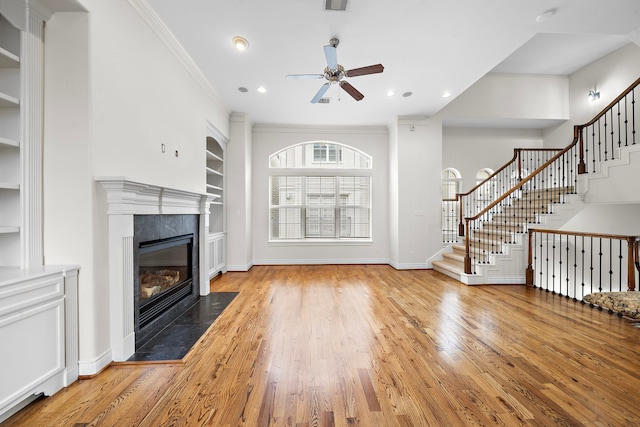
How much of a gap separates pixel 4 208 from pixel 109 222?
573 mm

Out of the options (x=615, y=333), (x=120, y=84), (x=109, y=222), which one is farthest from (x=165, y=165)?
(x=615, y=333)

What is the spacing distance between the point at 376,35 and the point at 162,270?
3.75m

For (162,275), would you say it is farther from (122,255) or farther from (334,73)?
(334,73)

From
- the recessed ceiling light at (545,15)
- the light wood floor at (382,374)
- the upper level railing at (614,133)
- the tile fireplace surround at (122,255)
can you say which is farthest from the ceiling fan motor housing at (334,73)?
the upper level railing at (614,133)

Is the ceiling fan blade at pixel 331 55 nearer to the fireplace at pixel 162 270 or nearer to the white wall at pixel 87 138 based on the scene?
the white wall at pixel 87 138

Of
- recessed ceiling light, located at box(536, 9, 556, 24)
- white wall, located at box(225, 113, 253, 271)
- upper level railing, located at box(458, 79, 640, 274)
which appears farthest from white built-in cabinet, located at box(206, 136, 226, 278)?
recessed ceiling light, located at box(536, 9, 556, 24)

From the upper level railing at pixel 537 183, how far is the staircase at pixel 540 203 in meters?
0.01

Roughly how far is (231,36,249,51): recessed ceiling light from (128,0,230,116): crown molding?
670 mm

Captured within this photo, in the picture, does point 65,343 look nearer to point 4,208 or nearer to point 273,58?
point 4,208

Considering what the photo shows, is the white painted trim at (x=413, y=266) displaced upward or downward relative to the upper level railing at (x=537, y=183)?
downward

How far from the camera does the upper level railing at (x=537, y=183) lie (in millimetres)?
4824

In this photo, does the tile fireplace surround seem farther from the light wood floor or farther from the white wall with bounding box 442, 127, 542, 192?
the white wall with bounding box 442, 127, 542, 192

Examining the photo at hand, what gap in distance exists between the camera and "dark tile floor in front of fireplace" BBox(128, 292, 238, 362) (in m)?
2.31

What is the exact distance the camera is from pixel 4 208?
73.0 inches
